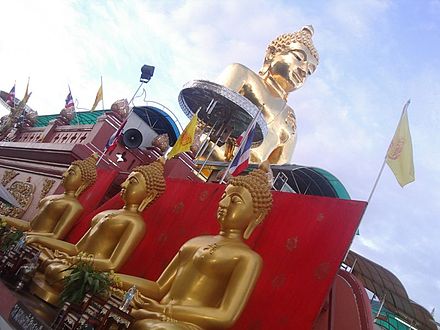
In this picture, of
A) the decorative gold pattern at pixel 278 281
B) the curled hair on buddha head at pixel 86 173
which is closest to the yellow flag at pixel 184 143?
the curled hair on buddha head at pixel 86 173

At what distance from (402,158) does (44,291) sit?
365 cm

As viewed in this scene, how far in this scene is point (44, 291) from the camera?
3727 mm

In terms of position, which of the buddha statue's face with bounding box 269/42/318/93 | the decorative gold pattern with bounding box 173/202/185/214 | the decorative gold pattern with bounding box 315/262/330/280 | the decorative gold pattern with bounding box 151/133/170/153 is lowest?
the decorative gold pattern with bounding box 315/262/330/280

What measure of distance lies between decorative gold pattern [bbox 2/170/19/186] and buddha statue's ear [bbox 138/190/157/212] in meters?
5.16

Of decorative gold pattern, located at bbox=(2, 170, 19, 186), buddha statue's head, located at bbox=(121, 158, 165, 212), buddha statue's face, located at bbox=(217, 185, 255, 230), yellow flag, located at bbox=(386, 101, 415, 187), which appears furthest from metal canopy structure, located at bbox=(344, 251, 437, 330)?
decorative gold pattern, located at bbox=(2, 170, 19, 186)

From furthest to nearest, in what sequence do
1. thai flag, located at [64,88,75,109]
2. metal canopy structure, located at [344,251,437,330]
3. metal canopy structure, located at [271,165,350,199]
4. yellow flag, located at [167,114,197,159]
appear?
metal canopy structure, located at [271,165,350,199]
thai flag, located at [64,88,75,109]
metal canopy structure, located at [344,251,437,330]
yellow flag, located at [167,114,197,159]

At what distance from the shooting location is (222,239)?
3.73m

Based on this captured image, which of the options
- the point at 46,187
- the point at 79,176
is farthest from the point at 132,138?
the point at 79,176

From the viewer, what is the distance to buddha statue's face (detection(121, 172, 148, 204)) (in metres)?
4.98

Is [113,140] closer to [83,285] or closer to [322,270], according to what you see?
[83,285]

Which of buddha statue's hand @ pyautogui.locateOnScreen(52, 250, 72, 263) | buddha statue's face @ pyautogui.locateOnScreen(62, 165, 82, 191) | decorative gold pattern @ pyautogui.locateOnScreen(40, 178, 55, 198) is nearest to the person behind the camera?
buddha statue's hand @ pyautogui.locateOnScreen(52, 250, 72, 263)

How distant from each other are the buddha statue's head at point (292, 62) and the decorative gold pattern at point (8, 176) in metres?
10.6

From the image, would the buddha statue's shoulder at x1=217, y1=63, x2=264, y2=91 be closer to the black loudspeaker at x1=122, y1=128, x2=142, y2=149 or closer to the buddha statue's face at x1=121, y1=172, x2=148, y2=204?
the black loudspeaker at x1=122, y1=128, x2=142, y2=149

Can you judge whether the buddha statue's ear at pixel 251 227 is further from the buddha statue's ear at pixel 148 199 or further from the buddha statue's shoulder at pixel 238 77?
the buddha statue's shoulder at pixel 238 77
